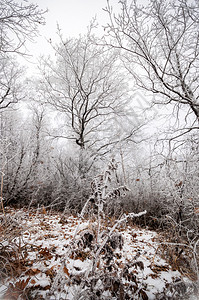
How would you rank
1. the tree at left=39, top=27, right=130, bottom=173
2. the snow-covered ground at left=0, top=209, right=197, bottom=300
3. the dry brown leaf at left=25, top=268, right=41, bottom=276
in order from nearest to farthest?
the snow-covered ground at left=0, top=209, right=197, bottom=300
the dry brown leaf at left=25, top=268, right=41, bottom=276
the tree at left=39, top=27, right=130, bottom=173

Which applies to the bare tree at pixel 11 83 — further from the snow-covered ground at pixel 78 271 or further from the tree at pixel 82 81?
the snow-covered ground at pixel 78 271

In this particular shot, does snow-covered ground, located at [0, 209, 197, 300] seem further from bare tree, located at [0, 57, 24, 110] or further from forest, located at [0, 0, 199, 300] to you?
bare tree, located at [0, 57, 24, 110]

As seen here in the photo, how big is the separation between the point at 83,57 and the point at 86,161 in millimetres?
5068

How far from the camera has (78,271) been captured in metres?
1.66

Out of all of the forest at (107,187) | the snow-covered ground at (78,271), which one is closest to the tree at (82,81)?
the forest at (107,187)

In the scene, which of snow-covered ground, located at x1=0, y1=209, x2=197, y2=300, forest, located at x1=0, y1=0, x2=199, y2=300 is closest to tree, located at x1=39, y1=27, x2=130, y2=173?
forest, located at x1=0, y1=0, x2=199, y2=300

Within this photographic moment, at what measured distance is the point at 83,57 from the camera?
6.90m

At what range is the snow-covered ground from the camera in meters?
1.25

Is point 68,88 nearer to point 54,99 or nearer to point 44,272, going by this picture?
point 54,99

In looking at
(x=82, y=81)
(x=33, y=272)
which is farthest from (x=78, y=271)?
(x=82, y=81)

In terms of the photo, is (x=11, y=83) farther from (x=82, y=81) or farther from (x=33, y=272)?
(x=33, y=272)

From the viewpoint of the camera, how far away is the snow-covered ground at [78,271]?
49.4 inches

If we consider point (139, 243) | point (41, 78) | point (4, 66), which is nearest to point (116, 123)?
point (41, 78)

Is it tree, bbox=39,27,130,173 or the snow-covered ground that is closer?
the snow-covered ground
